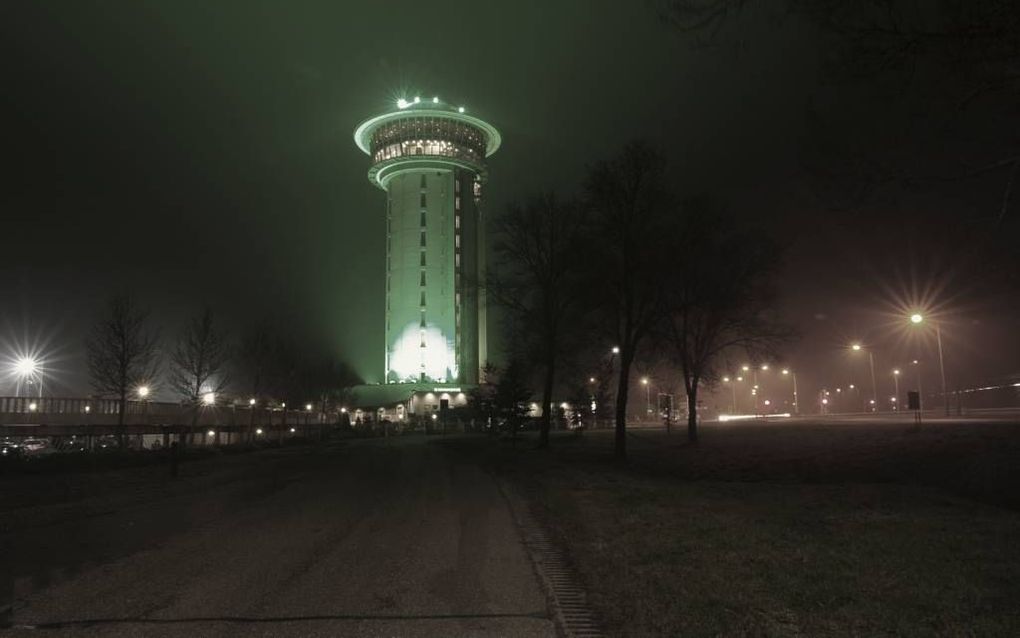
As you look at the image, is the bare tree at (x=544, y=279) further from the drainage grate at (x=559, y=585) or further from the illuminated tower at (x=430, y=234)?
the illuminated tower at (x=430, y=234)

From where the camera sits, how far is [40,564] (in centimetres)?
899

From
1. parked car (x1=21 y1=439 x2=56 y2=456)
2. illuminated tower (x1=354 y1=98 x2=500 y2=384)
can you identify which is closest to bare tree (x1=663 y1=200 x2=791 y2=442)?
parked car (x1=21 y1=439 x2=56 y2=456)

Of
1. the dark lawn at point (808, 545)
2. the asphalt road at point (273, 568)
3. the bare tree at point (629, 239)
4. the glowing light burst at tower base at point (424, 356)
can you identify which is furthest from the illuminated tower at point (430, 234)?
the asphalt road at point (273, 568)

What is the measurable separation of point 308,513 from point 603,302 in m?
19.4

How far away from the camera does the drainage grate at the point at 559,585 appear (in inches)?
247

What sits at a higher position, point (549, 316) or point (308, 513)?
point (549, 316)

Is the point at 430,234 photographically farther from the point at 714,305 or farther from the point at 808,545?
the point at 808,545

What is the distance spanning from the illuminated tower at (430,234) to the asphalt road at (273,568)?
375 feet

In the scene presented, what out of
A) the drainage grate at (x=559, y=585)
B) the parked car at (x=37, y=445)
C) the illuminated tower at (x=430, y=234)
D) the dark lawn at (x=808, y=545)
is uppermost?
the illuminated tower at (x=430, y=234)

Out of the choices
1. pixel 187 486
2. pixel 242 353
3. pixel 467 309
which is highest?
pixel 467 309

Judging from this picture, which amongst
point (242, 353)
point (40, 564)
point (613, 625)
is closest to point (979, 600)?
point (613, 625)

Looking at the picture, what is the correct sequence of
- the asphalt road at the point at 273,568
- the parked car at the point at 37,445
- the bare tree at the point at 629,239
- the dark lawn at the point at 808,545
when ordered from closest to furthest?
the dark lawn at the point at 808,545 → the asphalt road at the point at 273,568 → the bare tree at the point at 629,239 → the parked car at the point at 37,445

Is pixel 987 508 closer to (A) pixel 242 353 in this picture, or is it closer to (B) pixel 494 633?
(B) pixel 494 633

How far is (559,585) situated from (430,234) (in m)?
130
